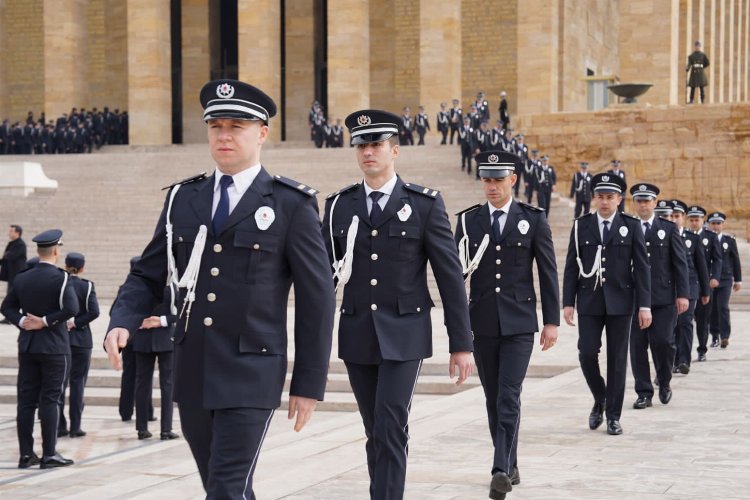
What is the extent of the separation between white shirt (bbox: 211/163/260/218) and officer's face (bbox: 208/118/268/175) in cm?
2

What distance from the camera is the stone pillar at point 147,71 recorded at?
36188 millimetres

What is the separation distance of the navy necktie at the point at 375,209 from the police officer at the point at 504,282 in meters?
1.36

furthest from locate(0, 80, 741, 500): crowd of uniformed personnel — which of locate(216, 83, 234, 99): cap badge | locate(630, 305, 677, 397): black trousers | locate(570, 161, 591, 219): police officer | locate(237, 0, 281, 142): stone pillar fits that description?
locate(237, 0, 281, 142): stone pillar

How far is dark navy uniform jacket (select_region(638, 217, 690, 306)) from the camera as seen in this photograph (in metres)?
10.3

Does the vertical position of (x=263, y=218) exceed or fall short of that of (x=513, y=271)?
it exceeds it

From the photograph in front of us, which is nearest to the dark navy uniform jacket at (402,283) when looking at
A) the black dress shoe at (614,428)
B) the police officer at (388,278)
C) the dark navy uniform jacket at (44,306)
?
the police officer at (388,278)

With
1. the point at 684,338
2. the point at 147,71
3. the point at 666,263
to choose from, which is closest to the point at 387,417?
the point at 666,263

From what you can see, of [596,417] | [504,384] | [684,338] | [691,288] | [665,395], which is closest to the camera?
[504,384]

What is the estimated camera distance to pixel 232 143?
13.7 ft

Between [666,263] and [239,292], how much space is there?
7061 millimetres

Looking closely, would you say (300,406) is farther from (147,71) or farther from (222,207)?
(147,71)

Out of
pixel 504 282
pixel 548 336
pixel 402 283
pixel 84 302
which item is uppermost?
pixel 402 283

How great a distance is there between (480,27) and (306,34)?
553 centimetres

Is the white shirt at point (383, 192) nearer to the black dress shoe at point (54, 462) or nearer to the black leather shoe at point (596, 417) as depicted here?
the black leather shoe at point (596, 417)
